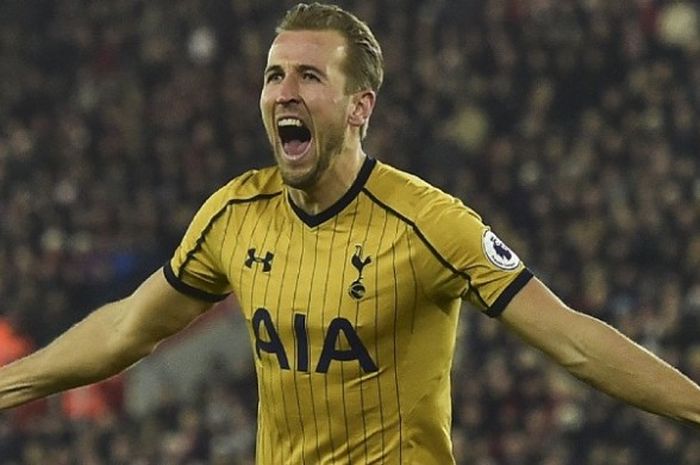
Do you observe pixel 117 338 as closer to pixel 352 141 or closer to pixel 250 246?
pixel 250 246

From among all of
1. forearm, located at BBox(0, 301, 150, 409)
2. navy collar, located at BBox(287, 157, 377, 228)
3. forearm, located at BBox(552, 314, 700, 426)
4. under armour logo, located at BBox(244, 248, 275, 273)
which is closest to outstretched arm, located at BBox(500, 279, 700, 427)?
forearm, located at BBox(552, 314, 700, 426)

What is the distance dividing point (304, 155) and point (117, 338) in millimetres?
847

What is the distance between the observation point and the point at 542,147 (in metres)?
15.1

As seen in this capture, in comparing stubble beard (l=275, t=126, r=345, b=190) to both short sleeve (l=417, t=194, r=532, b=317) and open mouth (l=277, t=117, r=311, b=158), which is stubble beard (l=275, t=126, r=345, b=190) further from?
short sleeve (l=417, t=194, r=532, b=317)

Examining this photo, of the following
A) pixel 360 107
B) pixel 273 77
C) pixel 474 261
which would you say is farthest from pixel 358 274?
pixel 273 77

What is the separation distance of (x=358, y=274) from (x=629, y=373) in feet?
2.38

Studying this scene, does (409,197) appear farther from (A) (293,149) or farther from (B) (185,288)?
(B) (185,288)

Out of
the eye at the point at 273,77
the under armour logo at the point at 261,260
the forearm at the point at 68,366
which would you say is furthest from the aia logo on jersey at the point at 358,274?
the forearm at the point at 68,366

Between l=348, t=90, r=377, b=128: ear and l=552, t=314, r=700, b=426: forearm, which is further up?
l=348, t=90, r=377, b=128: ear

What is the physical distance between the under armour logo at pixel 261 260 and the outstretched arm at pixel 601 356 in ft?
2.10

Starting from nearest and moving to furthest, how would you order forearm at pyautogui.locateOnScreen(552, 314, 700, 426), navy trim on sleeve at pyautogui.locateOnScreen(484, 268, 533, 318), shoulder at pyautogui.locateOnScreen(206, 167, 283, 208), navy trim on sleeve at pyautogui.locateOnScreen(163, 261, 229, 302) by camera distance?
forearm at pyautogui.locateOnScreen(552, 314, 700, 426) → navy trim on sleeve at pyautogui.locateOnScreen(484, 268, 533, 318) → shoulder at pyautogui.locateOnScreen(206, 167, 283, 208) → navy trim on sleeve at pyautogui.locateOnScreen(163, 261, 229, 302)

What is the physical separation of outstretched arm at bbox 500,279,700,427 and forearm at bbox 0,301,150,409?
1.14 meters

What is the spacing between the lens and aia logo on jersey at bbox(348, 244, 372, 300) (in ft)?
14.8

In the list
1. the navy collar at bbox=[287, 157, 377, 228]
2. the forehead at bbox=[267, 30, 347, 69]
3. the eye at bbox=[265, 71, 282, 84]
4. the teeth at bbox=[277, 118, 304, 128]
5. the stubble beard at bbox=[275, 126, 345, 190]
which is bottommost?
the navy collar at bbox=[287, 157, 377, 228]
